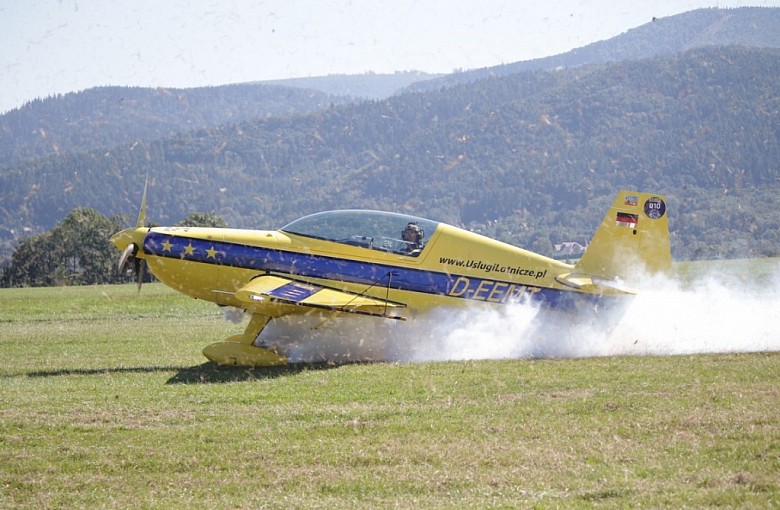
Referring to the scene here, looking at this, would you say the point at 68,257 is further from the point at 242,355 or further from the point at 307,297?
the point at 307,297

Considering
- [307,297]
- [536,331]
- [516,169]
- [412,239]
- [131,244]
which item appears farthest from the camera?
[516,169]

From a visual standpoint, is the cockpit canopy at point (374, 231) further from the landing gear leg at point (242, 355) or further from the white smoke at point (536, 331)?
the landing gear leg at point (242, 355)

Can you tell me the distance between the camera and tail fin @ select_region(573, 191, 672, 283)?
44.9 ft

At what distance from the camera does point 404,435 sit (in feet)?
27.5

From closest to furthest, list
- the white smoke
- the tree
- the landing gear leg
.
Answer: the landing gear leg → the white smoke → the tree

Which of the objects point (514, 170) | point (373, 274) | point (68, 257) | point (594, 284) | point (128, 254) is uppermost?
point (128, 254)

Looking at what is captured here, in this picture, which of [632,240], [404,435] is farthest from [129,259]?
[632,240]

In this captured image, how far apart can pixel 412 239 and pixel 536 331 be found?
98.2 inches

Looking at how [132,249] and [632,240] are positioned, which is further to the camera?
[132,249]

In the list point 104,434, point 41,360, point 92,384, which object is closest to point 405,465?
point 104,434

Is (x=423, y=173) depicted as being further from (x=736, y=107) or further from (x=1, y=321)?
(x=1, y=321)

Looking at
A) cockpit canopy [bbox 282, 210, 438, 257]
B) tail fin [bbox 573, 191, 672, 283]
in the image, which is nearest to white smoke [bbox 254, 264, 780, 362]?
tail fin [bbox 573, 191, 672, 283]

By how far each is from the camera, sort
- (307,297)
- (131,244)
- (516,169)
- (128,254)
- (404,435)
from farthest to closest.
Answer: (516,169)
(131,244)
(128,254)
(307,297)
(404,435)

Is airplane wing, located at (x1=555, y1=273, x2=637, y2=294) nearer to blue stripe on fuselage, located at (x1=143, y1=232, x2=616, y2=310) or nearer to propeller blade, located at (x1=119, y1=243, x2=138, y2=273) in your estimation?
blue stripe on fuselage, located at (x1=143, y1=232, x2=616, y2=310)
